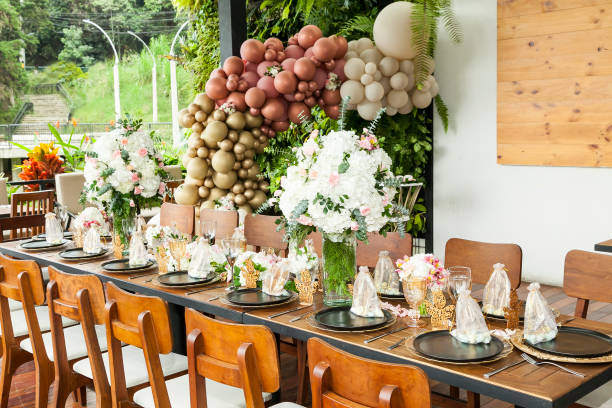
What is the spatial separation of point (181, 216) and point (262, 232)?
723mm

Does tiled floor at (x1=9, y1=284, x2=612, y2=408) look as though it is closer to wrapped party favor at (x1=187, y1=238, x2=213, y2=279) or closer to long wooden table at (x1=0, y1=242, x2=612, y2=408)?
wrapped party favor at (x1=187, y1=238, x2=213, y2=279)

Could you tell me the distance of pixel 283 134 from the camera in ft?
18.5

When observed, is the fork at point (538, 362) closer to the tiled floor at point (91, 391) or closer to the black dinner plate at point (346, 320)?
the black dinner plate at point (346, 320)

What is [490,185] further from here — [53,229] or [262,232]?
[53,229]

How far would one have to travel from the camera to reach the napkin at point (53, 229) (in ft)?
12.7

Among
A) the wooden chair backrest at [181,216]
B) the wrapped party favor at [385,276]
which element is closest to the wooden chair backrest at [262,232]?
the wooden chair backrest at [181,216]

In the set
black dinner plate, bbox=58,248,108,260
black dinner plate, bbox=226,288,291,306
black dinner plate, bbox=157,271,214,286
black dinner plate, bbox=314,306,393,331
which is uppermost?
black dinner plate, bbox=58,248,108,260

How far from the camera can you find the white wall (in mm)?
5340

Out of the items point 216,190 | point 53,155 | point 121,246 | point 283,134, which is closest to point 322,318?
point 121,246

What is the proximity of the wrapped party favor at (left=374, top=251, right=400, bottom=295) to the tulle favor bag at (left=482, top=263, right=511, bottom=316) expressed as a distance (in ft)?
1.31

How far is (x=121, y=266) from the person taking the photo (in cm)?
323

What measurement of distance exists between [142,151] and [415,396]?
2.50 meters

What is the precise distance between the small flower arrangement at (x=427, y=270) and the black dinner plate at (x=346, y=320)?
166 mm

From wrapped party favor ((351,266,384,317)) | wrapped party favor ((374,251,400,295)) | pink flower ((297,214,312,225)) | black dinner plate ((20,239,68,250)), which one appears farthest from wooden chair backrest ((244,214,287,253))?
wrapped party favor ((351,266,384,317))
